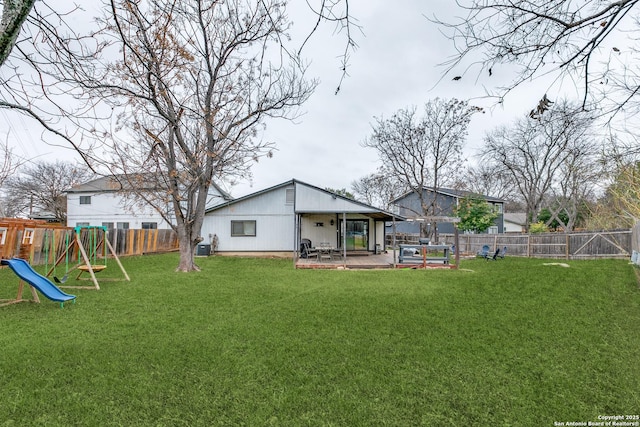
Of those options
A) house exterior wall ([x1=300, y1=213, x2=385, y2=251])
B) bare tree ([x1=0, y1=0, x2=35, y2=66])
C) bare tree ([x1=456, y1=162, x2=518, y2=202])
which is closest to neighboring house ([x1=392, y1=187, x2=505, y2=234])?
bare tree ([x1=456, y1=162, x2=518, y2=202])

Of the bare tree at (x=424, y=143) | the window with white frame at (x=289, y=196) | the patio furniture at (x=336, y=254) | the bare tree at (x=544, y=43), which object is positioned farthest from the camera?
the bare tree at (x=424, y=143)

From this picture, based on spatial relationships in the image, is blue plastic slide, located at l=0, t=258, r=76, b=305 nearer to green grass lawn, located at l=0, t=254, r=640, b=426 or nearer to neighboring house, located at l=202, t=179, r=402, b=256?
green grass lawn, located at l=0, t=254, r=640, b=426

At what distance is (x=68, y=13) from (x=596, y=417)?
5242 millimetres

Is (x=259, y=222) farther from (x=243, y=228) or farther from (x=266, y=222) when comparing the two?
(x=243, y=228)

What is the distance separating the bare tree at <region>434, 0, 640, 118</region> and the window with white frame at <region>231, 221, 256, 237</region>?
16718 mm

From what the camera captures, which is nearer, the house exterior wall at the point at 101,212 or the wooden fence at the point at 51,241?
the wooden fence at the point at 51,241

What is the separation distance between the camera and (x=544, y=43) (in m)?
2.60

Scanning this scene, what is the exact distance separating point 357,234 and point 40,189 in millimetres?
27451

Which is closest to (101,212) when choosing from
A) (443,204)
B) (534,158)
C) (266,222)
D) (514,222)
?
(266,222)

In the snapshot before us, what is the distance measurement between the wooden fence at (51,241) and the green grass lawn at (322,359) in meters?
1.71

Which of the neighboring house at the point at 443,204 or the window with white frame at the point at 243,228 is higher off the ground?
the neighboring house at the point at 443,204

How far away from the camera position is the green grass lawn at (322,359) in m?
2.95

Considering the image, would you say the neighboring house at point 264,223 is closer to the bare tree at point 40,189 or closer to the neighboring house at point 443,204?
the neighboring house at point 443,204

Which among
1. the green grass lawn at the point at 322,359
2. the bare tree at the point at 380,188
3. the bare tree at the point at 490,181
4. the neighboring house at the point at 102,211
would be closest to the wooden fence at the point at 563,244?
the bare tree at the point at 380,188
